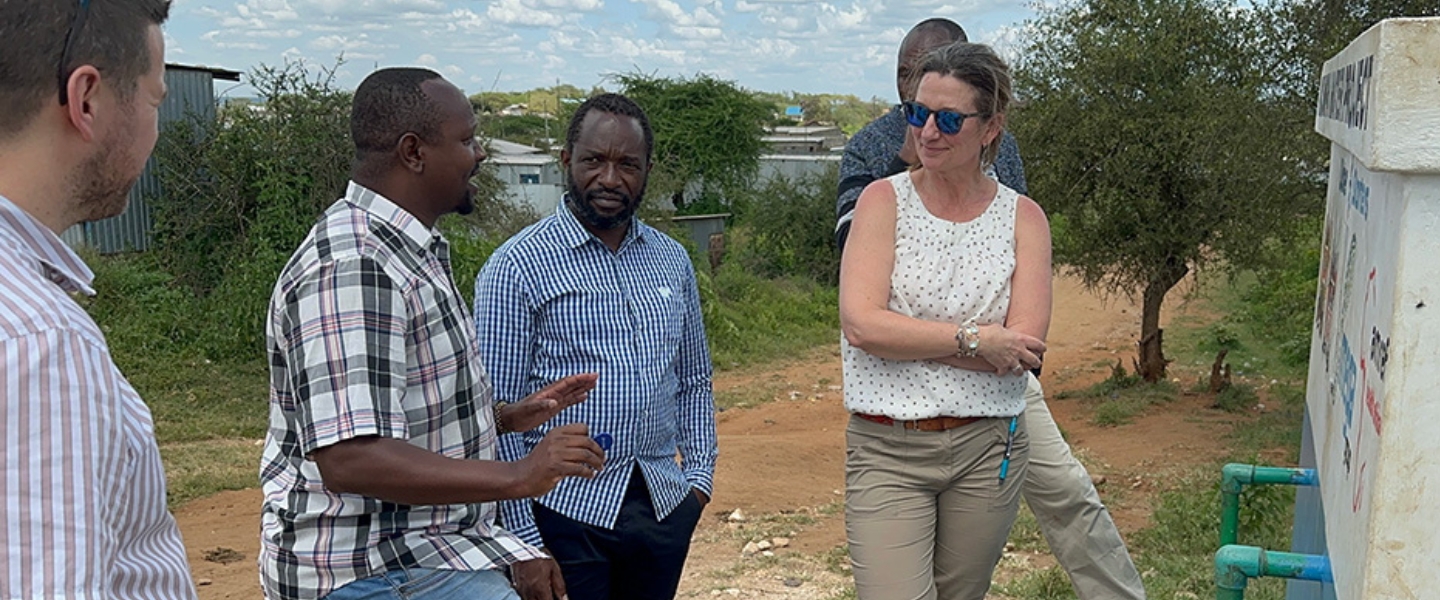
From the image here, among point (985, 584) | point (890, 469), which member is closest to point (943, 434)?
point (890, 469)

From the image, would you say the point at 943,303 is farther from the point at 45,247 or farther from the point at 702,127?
the point at 702,127

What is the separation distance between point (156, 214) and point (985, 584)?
1110cm

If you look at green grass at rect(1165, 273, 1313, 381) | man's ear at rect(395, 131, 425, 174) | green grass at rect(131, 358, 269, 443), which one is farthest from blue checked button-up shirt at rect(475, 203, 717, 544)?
green grass at rect(1165, 273, 1313, 381)

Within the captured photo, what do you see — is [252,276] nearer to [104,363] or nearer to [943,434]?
[943,434]

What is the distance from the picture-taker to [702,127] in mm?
22016

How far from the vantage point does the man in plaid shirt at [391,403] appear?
2.17 metres

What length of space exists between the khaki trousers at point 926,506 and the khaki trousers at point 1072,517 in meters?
0.88

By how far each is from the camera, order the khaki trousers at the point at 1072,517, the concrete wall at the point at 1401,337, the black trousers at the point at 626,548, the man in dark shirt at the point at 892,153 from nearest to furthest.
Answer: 1. the concrete wall at the point at 1401,337
2. the black trousers at the point at 626,548
3. the man in dark shirt at the point at 892,153
4. the khaki trousers at the point at 1072,517

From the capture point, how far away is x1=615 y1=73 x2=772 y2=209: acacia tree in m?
22.0

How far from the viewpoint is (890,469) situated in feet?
9.98

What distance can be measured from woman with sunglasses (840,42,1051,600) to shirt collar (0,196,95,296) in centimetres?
183

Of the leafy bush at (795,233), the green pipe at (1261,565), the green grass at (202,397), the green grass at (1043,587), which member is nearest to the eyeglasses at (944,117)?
the green pipe at (1261,565)

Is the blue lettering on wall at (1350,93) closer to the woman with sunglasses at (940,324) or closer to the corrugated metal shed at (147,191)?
the woman with sunglasses at (940,324)

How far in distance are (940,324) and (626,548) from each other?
894 millimetres
